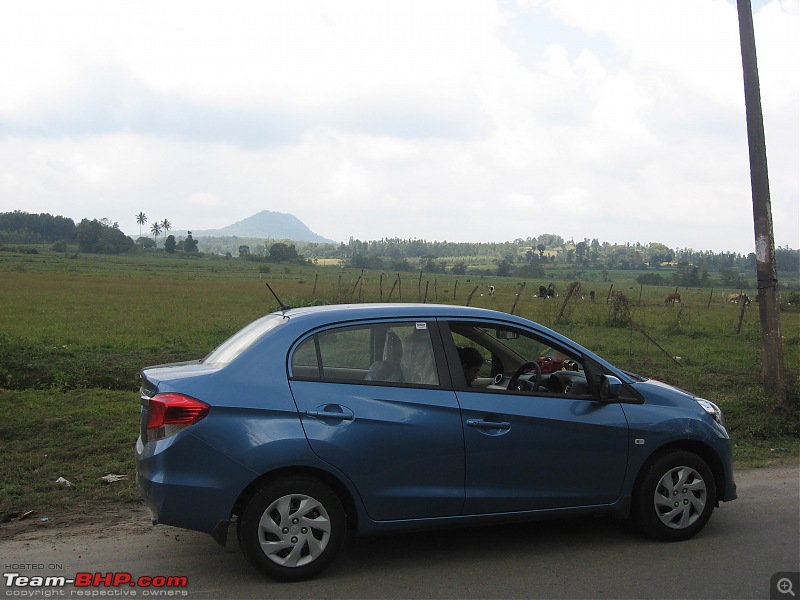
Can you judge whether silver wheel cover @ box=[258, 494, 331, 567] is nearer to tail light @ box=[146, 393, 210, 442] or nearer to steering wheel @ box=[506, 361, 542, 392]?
tail light @ box=[146, 393, 210, 442]

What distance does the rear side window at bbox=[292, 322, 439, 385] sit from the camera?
5.02m

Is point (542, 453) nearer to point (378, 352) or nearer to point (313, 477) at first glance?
point (378, 352)

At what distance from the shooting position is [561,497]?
528 centimetres

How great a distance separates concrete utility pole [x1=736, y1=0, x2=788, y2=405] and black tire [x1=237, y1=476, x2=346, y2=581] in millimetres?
7132

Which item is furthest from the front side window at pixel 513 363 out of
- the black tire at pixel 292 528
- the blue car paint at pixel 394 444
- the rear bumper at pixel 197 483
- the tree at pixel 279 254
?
the tree at pixel 279 254

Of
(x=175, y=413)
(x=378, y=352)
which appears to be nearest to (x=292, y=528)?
(x=175, y=413)

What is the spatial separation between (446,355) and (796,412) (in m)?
6.58

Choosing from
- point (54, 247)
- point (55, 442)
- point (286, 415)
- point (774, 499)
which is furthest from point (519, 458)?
point (54, 247)

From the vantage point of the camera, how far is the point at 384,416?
488cm

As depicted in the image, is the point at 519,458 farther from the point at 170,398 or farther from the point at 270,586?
the point at 170,398

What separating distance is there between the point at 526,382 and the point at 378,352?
1.12m

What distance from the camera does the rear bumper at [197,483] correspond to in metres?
4.59

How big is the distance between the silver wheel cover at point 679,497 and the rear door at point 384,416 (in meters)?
1.48

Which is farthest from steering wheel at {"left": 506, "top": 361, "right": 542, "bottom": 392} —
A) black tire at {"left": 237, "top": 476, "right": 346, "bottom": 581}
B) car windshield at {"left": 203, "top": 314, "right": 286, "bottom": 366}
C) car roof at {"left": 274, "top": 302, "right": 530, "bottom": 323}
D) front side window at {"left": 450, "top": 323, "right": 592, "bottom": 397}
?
car windshield at {"left": 203, "top": 314, "right": 286, "bottom": 366}
